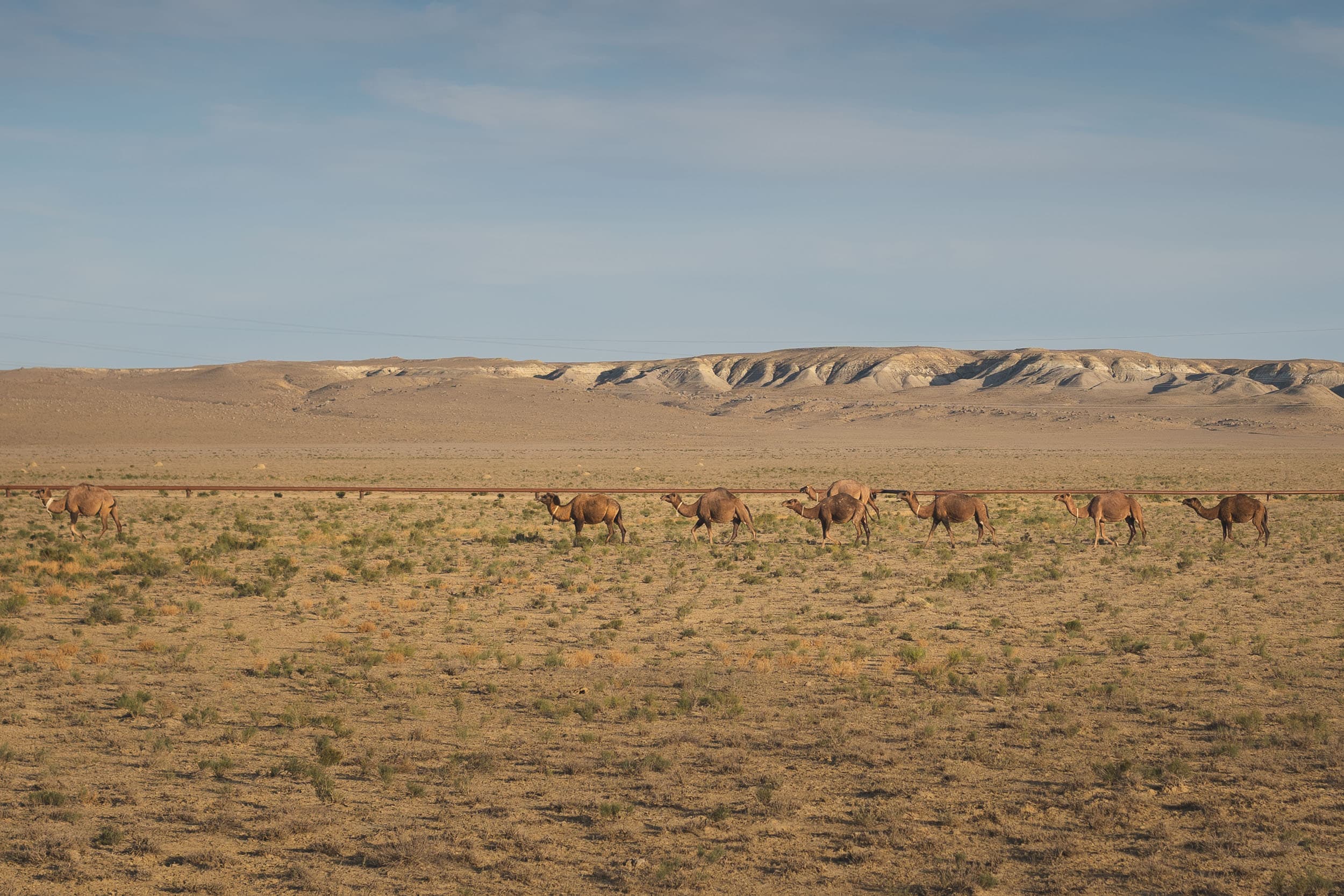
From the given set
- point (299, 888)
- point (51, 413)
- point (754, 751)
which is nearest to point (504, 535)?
point (754, 751)

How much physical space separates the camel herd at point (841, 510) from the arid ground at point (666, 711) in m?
0.74

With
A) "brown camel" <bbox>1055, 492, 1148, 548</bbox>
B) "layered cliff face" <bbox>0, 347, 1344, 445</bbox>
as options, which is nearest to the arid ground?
"brown camel" <bbox>1055, 492, 1148, 548</bbox>

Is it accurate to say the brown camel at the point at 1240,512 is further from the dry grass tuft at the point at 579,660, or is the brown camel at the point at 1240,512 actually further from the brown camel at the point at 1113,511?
the dry grass tuft at the point at 579,660

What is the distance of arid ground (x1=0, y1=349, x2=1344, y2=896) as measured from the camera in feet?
27.3

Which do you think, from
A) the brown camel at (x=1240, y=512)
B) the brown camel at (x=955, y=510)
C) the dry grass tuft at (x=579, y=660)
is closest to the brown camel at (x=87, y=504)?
the dry grass tuft at (x=579, y=660)

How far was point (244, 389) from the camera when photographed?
158375 millimetres

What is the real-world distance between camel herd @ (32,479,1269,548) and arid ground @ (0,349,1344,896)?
2.44 feet

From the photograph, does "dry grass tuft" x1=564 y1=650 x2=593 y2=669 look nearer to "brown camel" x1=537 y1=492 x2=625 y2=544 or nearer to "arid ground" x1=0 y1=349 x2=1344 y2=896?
"arid ground" x1=0 y1=349 x2=1344 y2=896

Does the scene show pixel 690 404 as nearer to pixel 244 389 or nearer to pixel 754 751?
pixel 244 389

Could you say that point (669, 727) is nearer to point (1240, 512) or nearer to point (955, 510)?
point (955, 510)

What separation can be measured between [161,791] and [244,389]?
520 feet

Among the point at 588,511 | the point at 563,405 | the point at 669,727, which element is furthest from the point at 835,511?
the point at 563,405

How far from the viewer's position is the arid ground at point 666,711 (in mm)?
8320

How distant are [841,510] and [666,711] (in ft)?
53.0
